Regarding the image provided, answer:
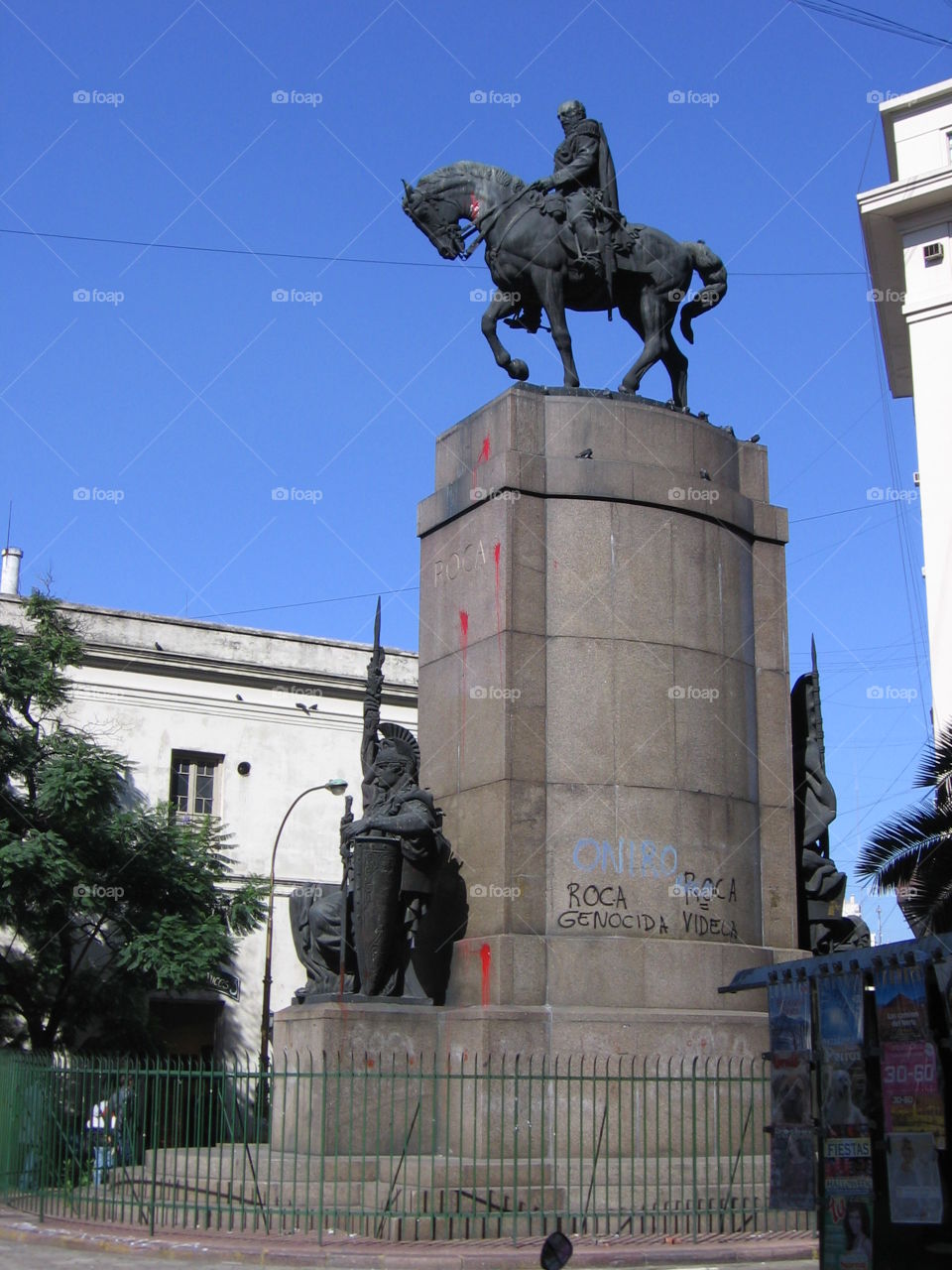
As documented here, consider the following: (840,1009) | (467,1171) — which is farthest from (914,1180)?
(467,1171)

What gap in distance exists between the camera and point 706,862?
1625cm

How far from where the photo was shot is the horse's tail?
19141 millimetres

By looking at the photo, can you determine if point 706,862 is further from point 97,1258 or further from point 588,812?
point 97,1258

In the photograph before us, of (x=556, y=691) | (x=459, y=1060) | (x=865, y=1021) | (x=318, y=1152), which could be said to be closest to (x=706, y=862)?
(x=556, y=691)

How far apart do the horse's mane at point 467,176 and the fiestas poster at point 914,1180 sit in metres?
12.5

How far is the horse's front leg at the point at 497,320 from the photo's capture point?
1847cm

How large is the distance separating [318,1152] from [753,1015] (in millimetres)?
4525

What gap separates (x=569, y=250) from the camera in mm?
18266

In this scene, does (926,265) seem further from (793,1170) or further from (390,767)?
(793,1170)

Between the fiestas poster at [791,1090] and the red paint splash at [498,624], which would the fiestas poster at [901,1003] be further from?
the red paint splash at [498,624]
